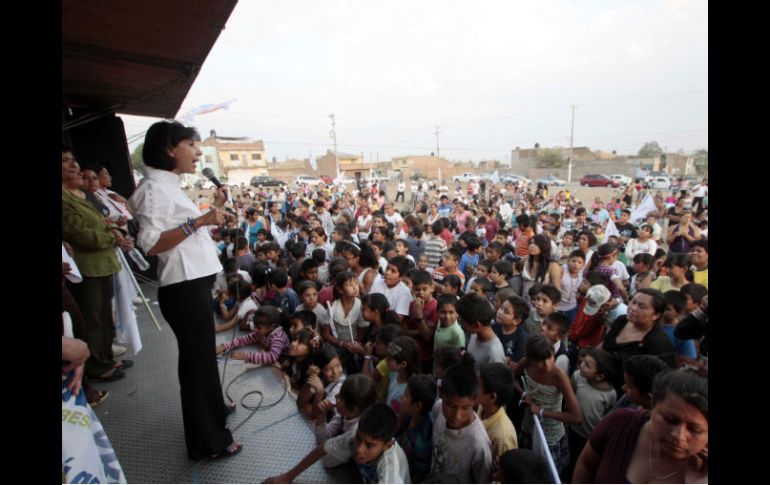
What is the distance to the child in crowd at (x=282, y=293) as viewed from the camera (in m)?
4.00

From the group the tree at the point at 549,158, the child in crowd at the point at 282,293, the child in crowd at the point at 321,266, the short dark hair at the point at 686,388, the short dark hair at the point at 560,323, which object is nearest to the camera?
the short dark hair at the point at 686,388

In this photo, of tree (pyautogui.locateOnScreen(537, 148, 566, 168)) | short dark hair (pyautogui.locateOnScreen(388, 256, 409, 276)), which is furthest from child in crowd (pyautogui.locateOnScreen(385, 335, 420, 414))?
tree (pyautogui.locateOnScreen(537, 148, 566, 168))

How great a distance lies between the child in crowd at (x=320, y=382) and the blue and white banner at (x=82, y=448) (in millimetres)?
1199

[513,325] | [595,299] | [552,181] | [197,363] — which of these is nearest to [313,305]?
[197,363]

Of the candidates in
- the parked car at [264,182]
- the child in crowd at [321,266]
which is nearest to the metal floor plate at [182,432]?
the child in crowd at [321,266]

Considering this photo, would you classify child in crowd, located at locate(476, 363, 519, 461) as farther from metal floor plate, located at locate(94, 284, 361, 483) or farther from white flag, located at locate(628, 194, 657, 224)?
white flag, located at locate(628, 194, 657, 224)

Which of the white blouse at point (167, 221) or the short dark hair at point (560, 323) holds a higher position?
the white blouse at point (167, 221)

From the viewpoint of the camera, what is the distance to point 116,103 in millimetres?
4930

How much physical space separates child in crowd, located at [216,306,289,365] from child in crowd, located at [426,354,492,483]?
5.41ft

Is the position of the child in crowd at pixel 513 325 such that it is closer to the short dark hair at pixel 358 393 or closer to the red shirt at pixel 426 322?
the red shirt at pixel 426 322
